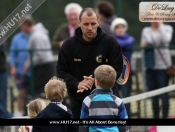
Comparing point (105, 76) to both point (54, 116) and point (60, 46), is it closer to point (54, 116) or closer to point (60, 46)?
point (54, 116)

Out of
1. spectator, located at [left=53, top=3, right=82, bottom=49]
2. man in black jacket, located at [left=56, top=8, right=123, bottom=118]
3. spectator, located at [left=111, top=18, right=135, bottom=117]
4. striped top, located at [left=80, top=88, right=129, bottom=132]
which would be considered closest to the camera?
striped top, located at [left=80, top=88, right=129, bottom=132]

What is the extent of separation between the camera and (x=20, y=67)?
11.7m

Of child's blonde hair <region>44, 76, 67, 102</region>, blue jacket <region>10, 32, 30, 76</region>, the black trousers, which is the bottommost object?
child's blonde hair <region>44, 76, 67, 102</region>

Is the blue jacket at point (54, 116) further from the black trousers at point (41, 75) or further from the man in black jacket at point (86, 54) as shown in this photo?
the black trousers at point (41, 75)

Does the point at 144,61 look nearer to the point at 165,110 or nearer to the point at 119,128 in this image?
the point at 165,110

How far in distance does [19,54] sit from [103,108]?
5.30 m

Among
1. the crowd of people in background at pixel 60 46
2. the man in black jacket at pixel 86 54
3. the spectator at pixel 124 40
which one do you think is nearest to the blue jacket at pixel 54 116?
the man in black jacket at pixel 86 54

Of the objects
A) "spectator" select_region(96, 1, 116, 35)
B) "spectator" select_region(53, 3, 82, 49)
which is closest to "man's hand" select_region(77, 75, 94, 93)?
"spectator" select_region(96, 1, 116, 35)

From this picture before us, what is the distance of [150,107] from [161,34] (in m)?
1.26

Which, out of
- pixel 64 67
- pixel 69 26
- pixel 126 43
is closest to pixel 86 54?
pixel 64 67

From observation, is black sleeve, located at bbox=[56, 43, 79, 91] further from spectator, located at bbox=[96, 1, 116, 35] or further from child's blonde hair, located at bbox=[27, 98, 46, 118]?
spectator, located at bbox=[96, 1, 116, 35]

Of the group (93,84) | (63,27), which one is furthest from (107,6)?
(93,84)

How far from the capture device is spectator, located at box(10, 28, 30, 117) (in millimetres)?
11594

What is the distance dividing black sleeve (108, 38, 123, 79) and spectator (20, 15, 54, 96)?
4231mm
